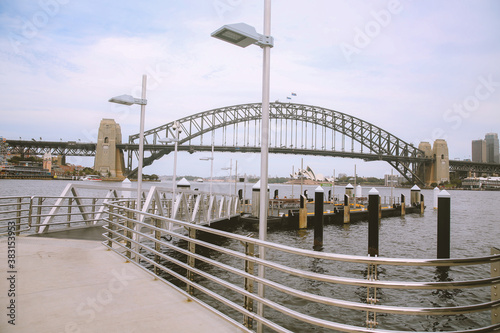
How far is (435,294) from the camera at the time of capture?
9.48m

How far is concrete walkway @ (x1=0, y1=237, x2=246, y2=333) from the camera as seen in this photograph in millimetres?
3326

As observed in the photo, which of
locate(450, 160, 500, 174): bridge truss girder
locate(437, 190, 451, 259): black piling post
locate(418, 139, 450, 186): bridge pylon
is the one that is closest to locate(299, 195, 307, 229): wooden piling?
locate(437, 190, 451, 259): black piling post

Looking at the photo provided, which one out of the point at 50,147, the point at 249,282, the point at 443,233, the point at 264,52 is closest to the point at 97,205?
the point at 249,282

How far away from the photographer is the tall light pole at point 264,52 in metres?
3.61

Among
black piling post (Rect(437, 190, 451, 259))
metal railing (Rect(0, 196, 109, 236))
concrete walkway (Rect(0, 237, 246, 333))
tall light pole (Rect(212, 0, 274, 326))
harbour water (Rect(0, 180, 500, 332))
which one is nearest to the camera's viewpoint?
concrete walkway (Rect(0, 237, 246, 333))

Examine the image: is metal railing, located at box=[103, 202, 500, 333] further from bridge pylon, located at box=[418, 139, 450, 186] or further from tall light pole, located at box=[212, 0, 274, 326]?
bridge pylon, located at box=[418, 139, 450, 186]

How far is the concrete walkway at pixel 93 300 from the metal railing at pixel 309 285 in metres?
0.31

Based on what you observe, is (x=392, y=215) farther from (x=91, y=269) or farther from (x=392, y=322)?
(x=91, y=269)

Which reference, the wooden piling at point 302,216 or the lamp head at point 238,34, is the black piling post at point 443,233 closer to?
the wooden piling at point 302,216

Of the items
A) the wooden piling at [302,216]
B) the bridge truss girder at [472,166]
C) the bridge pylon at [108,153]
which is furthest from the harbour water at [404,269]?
the bridge truss girder at [472,166]

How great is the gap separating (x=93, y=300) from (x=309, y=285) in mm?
7065

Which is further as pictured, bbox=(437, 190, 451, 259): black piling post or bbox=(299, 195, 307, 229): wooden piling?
bbox=(299, 195, 307, 229): wooden piling

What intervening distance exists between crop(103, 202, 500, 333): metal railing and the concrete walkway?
12.2 inches

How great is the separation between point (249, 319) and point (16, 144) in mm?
93224
